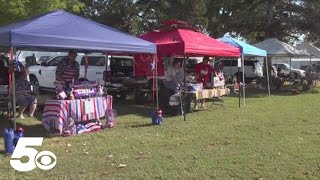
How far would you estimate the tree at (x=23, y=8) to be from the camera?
21406mm

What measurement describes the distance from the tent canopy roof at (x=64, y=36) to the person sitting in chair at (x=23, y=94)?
173 centimetres

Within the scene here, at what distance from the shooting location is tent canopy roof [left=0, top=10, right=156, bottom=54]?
8.51 meters

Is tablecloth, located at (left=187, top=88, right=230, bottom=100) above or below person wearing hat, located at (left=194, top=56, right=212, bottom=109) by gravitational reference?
below

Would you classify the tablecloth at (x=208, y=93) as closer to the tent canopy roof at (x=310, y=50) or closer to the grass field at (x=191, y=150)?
the grass field at (x=191, y=150)

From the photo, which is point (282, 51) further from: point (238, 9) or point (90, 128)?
A: point (90, 128)

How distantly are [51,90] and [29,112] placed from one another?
6.57 m

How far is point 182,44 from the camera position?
12.2m

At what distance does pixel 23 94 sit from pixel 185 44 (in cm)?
421

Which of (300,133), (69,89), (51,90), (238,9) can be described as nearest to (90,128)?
(69,89)

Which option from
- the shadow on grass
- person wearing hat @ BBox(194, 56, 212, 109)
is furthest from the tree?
the shadow on grass

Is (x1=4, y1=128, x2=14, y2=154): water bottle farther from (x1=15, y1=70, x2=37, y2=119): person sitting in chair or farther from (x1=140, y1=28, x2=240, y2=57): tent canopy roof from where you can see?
(x1=140, y1=28, x2=240, y2=57): tent canopy roof

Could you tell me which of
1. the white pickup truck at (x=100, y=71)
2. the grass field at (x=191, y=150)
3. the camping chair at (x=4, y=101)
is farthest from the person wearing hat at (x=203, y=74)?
the camping chair at (x=4, y=101)

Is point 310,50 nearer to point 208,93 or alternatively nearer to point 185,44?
point 208,93

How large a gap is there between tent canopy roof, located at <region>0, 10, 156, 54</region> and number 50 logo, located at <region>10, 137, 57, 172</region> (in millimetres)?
1801
